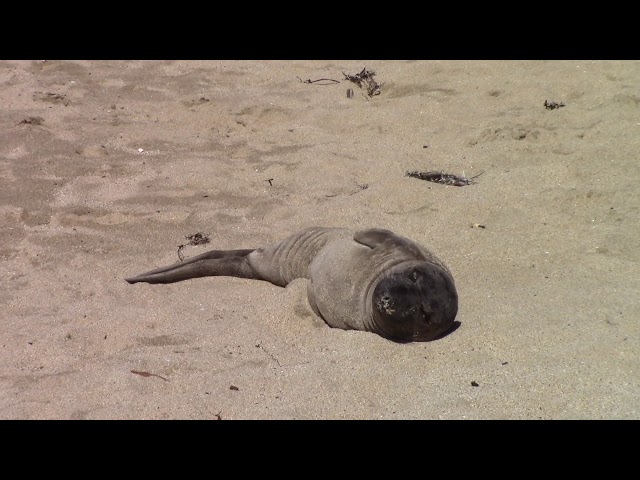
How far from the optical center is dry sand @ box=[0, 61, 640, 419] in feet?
9.73

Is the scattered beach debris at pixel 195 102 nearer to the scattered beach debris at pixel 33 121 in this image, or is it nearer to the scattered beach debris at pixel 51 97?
the scattered beach debris at pixel 51 97

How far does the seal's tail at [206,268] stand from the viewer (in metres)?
4.21

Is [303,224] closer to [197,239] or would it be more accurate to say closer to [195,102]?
[197,239]

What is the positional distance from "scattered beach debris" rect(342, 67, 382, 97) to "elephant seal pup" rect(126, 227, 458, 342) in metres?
2.64

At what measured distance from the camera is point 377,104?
6.38 m

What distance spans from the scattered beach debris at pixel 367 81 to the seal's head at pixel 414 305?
352cm

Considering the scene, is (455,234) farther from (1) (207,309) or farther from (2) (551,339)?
(1) (207,309)

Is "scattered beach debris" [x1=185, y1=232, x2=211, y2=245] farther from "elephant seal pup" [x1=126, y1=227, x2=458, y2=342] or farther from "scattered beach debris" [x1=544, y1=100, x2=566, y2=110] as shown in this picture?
"scattered beach debris" [x1=544, y1=100, x2=566, y2=110]

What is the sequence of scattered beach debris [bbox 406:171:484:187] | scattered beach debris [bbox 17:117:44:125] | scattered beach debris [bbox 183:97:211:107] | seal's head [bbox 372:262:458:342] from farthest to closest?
scattered beach debris [bbox 183:97:211:107] → scattered beach debris [bbox 17:117:44:125] → scattered beach debris [bbox 406:171:484:187] → seal's head [bbox 372:262:458:342]

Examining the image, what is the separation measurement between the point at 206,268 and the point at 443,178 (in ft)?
5.92

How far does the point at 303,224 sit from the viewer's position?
4.73 m

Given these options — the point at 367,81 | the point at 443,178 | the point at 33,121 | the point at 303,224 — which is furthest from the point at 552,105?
the point at 33,121

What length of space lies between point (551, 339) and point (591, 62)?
12.8 ft

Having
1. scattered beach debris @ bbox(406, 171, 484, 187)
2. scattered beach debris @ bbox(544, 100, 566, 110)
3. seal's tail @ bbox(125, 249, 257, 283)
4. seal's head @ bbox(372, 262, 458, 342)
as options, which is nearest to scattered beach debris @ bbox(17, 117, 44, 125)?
seal's tail @ bbox(125, 249, 257, 283)
